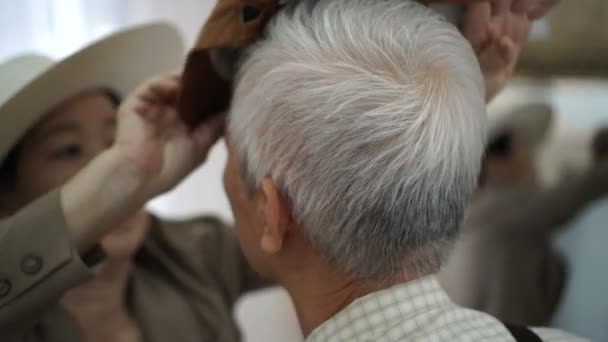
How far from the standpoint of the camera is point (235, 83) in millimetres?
766

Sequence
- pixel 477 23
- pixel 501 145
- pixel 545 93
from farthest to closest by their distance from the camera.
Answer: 1. pixel 545 93
2. pixel 501 145
3. pixel 477 23

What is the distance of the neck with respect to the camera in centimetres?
69

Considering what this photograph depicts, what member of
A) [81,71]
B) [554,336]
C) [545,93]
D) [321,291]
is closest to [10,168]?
[81,71]

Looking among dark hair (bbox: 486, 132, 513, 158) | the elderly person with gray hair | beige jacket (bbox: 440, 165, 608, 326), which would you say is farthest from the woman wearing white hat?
dark hair (bbox: 486, 132, 513, 158)

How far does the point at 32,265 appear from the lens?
2.69ft

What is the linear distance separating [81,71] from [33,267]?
0.34 m

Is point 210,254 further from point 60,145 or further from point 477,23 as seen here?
point 477,23

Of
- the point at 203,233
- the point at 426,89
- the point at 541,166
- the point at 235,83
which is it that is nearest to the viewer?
the point at 426,89

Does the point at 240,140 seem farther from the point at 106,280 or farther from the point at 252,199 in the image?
the point at 106,280

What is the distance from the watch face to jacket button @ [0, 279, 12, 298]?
0.64 meters

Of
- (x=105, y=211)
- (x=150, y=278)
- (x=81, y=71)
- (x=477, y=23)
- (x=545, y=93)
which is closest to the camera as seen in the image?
(x=477, y=23)

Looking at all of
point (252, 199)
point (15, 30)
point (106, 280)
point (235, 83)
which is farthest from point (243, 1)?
point (15, 30)

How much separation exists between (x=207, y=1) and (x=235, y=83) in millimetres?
1081

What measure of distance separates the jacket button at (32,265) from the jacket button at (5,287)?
2 centimetres
